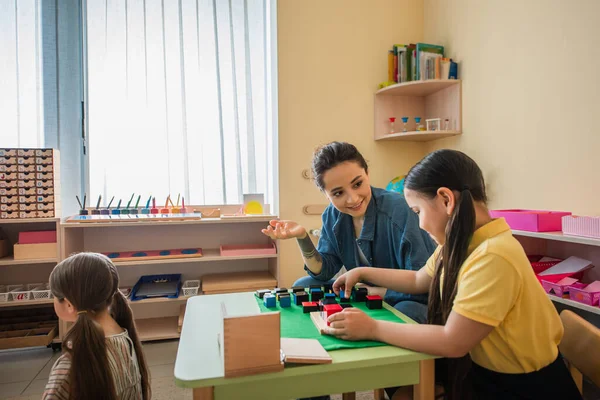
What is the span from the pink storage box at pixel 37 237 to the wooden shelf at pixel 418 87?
2.34 meters

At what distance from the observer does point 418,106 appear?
2953 mm

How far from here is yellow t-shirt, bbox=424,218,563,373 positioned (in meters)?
0.84

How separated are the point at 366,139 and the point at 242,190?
100 centimetres

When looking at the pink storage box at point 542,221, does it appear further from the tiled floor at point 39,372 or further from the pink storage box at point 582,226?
the tiled floor at point 39,372

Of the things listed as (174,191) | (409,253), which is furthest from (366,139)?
(409,253)

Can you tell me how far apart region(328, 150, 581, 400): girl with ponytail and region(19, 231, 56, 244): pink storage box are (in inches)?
82.4

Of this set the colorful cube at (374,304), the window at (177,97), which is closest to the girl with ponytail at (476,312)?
the colorful cube at (374,304)

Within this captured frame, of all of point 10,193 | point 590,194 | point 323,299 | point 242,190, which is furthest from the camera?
point 242,190

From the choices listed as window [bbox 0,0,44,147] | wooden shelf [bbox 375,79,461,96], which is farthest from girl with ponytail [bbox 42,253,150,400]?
wooden shelf [bbox 375,79,461,96]

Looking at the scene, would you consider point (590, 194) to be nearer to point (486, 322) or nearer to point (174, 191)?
point (486, 322)

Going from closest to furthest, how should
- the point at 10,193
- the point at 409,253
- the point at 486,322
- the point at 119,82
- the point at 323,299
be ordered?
the point at 486,322, the point at 323,299, the point at 409,253, the point at 10,193, the point at 119,82

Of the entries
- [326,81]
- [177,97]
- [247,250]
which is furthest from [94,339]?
[326,81]

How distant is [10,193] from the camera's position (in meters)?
2.24

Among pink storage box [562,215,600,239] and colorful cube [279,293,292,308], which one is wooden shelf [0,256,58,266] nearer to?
colorful cube [279,293,292,308]
